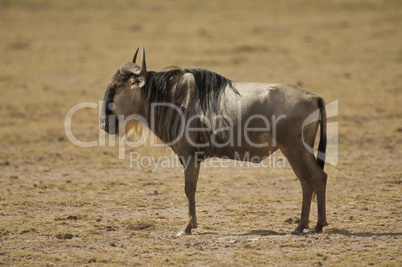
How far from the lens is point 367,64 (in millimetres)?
21953

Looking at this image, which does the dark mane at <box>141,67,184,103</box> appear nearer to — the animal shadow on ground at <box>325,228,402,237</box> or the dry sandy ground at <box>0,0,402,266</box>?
the dry sandy ground at <box>0,0,402,266</box>

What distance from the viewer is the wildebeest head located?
7484mm

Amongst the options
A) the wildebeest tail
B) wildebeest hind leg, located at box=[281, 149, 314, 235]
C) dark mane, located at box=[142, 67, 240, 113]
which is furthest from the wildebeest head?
the wildebeest tail

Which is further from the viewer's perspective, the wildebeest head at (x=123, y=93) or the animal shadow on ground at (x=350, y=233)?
the wildebeest head at (x=123, y=93)

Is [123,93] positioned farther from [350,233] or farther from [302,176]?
[350,233]

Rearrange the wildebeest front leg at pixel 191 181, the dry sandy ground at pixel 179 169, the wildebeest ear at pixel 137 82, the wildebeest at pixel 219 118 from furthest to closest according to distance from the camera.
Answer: the wildebeest ear at pixel 137 82 < the wildebeest front leg at pixel 191 181 < the wildebeest at pixel 219 118 < the dry sandy ground at pixel 179 169

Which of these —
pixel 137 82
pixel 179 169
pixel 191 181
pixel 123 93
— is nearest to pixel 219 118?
pixel 191 181

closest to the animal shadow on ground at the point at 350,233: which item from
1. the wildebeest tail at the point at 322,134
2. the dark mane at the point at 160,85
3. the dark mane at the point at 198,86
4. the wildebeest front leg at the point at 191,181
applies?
the wildebeest tail at the point at 322,134

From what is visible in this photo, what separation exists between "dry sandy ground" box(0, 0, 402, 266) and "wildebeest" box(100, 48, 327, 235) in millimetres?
708

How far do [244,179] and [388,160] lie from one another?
3083 millimetres

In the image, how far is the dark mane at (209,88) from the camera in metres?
7.27

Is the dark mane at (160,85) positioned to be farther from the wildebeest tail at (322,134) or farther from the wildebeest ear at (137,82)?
the wildebeest tail at (322,134)

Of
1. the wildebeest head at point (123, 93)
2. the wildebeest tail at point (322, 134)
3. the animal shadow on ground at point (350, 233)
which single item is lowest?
the animal shadow on ground at point (350, 233)

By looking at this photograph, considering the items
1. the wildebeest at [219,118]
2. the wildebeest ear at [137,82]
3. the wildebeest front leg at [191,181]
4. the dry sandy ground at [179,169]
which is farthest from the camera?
the wildebeest ear at [137,82]
